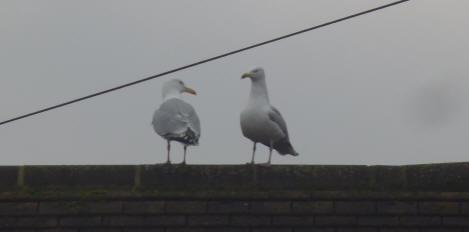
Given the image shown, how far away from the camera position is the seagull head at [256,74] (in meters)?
9.45

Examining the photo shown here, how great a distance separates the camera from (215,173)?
698 centimetres

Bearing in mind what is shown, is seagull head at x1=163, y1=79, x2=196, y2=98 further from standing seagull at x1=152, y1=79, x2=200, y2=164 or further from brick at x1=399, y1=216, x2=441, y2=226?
brick at x1=399, y1=216, x2=441, y2=226

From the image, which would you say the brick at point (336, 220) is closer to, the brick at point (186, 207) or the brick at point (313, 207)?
the brick at point (313, 207)

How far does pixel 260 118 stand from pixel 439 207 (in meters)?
2.78

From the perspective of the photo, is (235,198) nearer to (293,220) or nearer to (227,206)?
(227,206)

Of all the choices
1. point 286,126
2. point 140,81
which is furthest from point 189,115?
point 140,81

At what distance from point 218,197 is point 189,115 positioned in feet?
9.18

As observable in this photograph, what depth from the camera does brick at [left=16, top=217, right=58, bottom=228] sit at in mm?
6734

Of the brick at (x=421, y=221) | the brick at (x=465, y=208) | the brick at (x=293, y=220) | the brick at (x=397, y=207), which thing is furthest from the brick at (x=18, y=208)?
the brick at (x=465, y=208)

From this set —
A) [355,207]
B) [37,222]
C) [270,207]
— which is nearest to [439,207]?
[355,207]

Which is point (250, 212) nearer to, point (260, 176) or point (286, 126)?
point (260, 176)

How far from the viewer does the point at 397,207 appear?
6.77 metres

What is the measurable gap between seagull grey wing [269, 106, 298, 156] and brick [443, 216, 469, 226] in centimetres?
289

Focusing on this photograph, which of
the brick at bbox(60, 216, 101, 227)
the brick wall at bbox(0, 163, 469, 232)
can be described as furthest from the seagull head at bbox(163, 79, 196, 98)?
the brick at bbox(60, 216, 101, 227)
